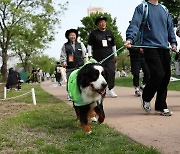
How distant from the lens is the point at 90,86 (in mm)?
4430

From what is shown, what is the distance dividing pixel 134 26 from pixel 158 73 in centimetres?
83

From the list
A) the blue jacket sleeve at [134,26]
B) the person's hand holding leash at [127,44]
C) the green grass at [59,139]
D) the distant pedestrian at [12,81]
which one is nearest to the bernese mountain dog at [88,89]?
the green grass at [59,139]

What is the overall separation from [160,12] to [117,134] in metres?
2.29

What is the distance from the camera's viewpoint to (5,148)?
377cm

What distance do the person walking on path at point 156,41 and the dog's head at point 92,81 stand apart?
103 centimetres

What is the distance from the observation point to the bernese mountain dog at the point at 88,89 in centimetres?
434

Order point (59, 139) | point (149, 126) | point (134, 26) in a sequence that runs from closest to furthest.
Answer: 1. point (59, 139)
2. point (149, 126)
3. point (134, 26)

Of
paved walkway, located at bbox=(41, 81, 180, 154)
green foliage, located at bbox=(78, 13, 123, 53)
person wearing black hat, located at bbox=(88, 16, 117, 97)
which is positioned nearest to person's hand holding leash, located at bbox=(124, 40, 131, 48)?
paved walkway, located at bbox=(41, 81, 180, 154)

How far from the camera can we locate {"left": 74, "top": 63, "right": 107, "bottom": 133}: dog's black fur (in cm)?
434

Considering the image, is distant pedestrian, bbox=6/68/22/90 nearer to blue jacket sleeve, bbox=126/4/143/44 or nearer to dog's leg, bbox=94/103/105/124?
blue jacket sleeve, bbox=126/4/143/44

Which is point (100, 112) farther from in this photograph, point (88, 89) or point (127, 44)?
point (127, 44)

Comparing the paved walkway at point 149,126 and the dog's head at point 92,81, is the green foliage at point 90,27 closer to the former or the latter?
the paved walkway at point 149,126

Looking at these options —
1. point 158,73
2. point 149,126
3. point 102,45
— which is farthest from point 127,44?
point 102,45

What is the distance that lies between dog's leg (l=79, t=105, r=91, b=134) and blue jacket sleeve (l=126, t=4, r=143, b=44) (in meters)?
1.36
